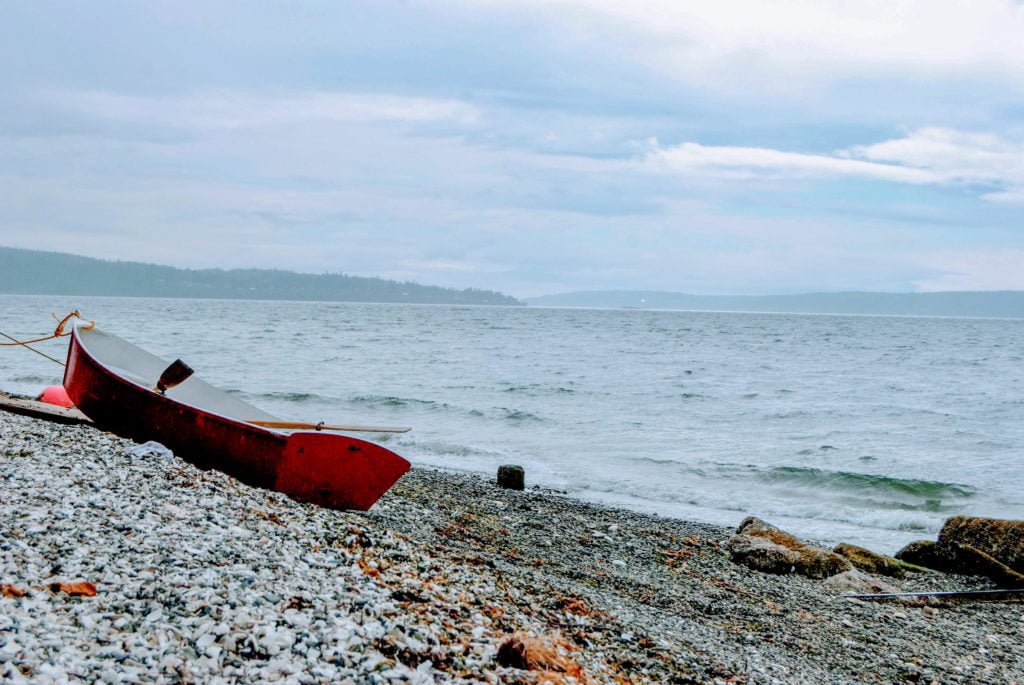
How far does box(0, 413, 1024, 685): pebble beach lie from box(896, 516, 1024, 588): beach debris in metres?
0.37

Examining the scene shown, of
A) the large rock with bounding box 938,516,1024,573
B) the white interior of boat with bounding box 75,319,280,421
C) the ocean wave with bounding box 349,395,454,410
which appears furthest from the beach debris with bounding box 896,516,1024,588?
the ocean wave with bounding box 349,395,454,410

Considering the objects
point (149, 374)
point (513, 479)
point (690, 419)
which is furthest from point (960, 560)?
point (690, 419)

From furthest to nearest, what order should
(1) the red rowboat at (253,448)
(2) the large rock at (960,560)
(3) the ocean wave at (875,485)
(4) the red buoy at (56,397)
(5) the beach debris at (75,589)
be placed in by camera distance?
(3) the ocean wave at (875,485)
(4) the red buoy at (56,397)
(2) the large rock at (960,560)
(1) the red rowboat at (253,448)
(5) the beach debris at (75,589)

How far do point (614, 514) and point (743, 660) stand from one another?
7.53 metres

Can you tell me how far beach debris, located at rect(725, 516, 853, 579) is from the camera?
36.7ft

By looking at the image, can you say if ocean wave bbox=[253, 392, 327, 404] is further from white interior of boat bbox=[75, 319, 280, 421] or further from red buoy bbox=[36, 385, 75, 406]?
white interior of boat bbox=[75, 319, 280, 421]

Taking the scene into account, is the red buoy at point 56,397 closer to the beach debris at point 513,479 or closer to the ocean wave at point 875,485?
the beach debris at point 513,479

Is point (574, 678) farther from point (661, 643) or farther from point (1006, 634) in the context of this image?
point (1006, 634)

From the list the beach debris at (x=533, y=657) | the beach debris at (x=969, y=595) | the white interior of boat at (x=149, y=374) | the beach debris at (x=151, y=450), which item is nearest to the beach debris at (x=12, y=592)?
the beach debris at (x=533, y=657)

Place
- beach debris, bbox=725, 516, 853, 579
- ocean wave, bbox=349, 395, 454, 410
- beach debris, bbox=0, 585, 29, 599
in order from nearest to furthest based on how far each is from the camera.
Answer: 1. beach debris, bbox=0, 585, 29, 599
2. beach debris, bbox=725, 516, 853, 579
3. ocean wave, bbox=349, 395, 454, 410

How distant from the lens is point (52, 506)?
22.7ft

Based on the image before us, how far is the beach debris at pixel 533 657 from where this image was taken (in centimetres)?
523

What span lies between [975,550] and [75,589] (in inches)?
448

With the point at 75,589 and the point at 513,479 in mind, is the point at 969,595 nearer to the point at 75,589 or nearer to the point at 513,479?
the point at 513,479
